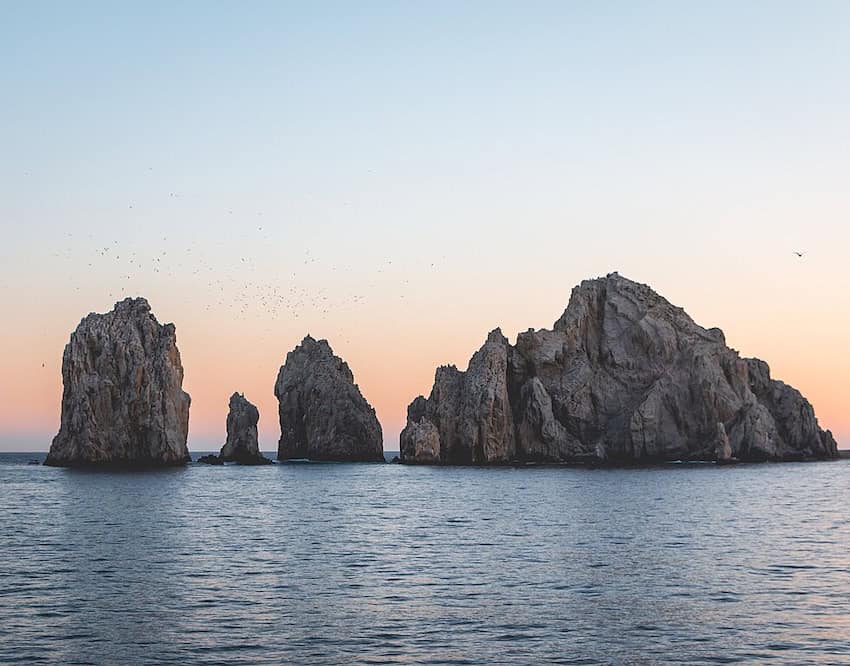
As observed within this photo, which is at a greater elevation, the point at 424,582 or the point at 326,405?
the point at 326,405

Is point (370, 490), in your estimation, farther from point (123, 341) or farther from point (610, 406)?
point (610, 406)

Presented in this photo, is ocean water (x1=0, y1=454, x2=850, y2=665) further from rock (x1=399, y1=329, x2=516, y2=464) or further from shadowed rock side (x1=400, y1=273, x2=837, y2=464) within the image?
shadowed rock side (x1=400, y1=273, x2=837, y2=464)

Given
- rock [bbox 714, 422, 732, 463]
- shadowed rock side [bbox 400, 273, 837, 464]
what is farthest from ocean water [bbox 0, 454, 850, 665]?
shadowed rock side [bbox 400, 273, 837, 464]

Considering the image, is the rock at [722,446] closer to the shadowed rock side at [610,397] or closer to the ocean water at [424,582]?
the shadowed rock side at [610,397]

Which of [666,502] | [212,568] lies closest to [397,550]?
[212,568]

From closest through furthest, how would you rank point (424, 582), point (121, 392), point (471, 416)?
point (424, 582), point (121, 392), point (471, 416)

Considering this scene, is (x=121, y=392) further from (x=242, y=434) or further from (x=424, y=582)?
(x=424, y=582)

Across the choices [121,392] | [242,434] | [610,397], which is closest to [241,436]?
[242,434]

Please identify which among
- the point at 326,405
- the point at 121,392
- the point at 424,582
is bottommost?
the point at 424,582

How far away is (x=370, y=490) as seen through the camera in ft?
349

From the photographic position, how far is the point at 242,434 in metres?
184

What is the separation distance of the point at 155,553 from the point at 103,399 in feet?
332

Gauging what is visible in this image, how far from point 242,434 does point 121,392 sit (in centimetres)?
4112

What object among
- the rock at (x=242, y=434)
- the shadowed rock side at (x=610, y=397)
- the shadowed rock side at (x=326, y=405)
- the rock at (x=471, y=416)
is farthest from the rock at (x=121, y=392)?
the shadowed rock side at (x=610, y=397)
